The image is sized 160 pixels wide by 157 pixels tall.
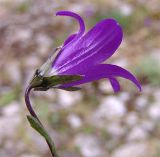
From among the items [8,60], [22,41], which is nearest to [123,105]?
[8,60]

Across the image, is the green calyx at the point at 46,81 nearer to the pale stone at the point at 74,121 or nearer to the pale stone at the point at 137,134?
the pale stone at the point at 137,134

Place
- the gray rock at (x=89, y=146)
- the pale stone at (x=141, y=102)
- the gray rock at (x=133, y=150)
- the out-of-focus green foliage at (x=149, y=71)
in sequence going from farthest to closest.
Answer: the out-of-focus green foliage at (x=149, y=71) < the pale stone at (x=141, y=102) < the gray rock at (x=89, y=146) < the gray rock at (x=133, y=150)

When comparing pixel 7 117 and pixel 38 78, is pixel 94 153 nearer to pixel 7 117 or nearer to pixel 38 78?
pixel 7 117

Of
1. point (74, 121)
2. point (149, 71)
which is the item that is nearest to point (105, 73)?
point (74, 121)

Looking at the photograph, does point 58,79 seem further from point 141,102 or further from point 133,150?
point 141,102

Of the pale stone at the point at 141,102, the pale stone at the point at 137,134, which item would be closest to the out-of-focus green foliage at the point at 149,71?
the pale stone at the point at 141,102

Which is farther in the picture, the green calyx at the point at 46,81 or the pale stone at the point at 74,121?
the pale stone at the point at 74,121

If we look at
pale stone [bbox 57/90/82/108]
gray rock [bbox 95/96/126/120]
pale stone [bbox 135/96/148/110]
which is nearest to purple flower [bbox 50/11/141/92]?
gray rock [bbox 95/96/126/120]
